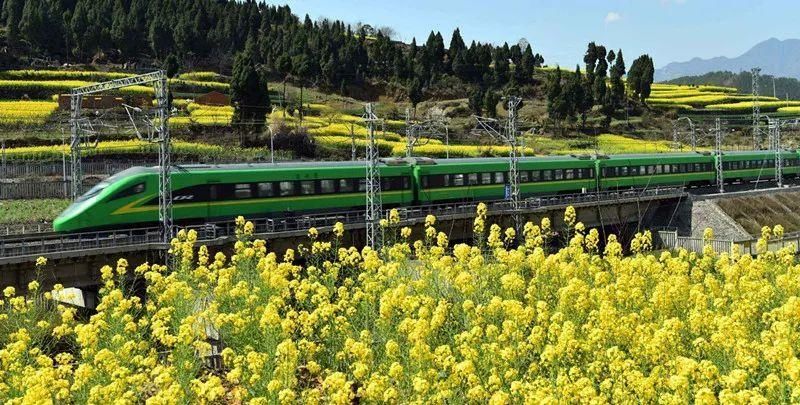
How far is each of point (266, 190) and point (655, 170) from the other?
24611mm

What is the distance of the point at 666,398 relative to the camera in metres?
6.19

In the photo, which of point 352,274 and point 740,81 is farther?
point 740,81

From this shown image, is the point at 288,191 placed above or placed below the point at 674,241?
above

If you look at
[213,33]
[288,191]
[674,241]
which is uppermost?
[213,33]

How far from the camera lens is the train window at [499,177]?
1180 inches

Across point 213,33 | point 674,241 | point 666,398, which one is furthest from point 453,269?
point 213,33

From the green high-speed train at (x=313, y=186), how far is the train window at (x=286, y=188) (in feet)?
0.10

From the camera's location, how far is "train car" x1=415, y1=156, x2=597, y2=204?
27.5m

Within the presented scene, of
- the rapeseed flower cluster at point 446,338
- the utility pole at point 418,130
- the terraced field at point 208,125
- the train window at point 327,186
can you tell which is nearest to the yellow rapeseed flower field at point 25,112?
the terraced field at point 208,125

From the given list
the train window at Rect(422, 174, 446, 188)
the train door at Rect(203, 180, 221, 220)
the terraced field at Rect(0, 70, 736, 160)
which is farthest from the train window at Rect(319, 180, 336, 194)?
the terraced field at Rect(0, 70, 736, 160)

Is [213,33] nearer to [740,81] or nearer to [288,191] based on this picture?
[288,191]

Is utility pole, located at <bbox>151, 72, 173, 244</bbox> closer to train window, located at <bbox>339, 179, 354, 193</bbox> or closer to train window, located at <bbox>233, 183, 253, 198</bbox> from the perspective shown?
train window, located at <bbox>233, 183, 253, 198</bbox>

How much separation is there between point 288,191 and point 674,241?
1776 centimetres

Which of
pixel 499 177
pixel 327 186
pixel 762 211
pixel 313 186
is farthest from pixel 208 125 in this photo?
→ pixel 762 211
